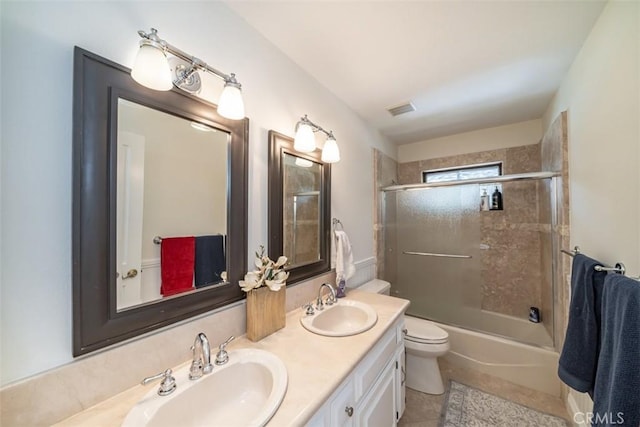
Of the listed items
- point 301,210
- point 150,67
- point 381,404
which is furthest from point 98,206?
point 381,404

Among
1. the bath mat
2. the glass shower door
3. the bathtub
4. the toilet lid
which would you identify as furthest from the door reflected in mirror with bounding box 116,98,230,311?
the bathtub

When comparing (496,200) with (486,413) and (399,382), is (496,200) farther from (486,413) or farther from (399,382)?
(399,382)

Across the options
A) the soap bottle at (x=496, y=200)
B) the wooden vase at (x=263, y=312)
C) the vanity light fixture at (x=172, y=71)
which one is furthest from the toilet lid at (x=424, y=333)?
the vanity light fixture at (x=172, y=71)

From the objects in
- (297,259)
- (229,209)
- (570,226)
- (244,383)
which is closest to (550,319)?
(570,226)

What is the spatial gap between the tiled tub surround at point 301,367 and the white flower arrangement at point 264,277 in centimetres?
24

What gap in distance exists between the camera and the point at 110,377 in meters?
0.71

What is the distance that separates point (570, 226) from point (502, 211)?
0.98m

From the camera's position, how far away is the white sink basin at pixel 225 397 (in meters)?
0.66

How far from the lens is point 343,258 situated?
68.7 inches

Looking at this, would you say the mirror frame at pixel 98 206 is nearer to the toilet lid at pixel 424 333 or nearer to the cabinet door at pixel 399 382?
the cabinet door at pixel 399 382

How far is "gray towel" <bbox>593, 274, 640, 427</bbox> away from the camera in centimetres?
67

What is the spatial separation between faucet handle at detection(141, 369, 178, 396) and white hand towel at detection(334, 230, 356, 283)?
1.11 meters

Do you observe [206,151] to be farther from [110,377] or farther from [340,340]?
[340,340]

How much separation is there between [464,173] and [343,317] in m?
2.43
